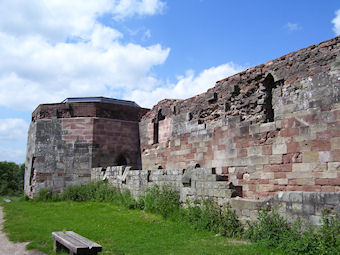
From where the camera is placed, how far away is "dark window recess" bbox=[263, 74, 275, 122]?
966 cm

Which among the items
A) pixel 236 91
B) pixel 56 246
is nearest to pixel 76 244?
pixel 56 246

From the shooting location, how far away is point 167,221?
948 cm

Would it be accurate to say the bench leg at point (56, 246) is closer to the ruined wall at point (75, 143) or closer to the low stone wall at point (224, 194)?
the low stone wall at point (224, 194)

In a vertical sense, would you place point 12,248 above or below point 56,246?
below

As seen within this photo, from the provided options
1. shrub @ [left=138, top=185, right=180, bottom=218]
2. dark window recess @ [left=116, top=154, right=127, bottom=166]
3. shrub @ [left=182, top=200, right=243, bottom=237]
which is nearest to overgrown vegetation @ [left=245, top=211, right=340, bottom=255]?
shrub @ [left=182, top=200, right=243, bottom=237]

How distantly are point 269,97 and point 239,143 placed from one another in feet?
5.36

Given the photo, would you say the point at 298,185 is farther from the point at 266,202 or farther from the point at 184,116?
the point at 184,116

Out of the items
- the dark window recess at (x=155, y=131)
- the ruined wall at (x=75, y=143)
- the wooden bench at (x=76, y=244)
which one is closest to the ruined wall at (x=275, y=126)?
the dark window recess at (x=155, y=131)

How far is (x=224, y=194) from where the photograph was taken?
8.37 m

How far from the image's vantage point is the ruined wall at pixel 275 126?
25.4 feet

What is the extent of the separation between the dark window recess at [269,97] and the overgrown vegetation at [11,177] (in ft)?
75.5

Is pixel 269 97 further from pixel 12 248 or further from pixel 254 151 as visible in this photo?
pixel 12 248

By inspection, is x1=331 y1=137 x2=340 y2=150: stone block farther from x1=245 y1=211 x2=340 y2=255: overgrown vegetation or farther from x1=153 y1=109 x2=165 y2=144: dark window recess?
x1=153 y1=109 x2=165 y2=144: dark window recess

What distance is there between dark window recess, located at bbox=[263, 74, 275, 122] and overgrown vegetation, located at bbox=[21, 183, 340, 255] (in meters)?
3.15
